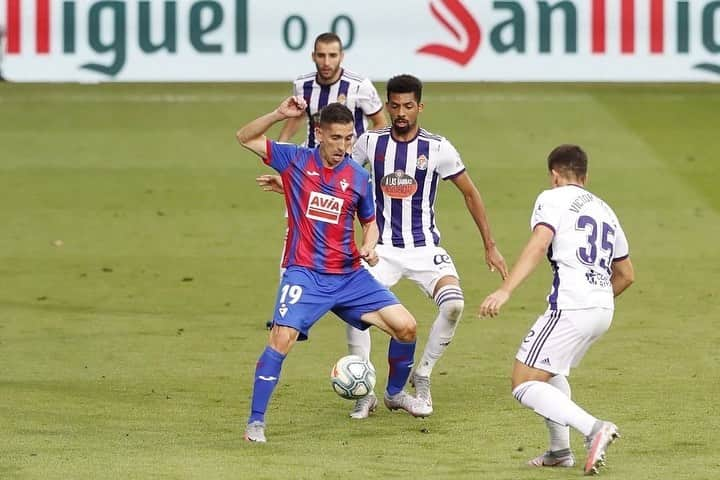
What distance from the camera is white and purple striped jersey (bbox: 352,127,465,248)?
9.85 metres

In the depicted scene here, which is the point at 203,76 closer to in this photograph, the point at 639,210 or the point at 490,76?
the point at 490,76

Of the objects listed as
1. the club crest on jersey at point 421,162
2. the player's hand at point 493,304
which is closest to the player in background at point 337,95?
the club crest on jersey at point 421,162

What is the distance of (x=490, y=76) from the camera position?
1969 cm

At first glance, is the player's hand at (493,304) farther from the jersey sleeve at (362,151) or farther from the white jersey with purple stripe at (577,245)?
the jersey sleeve at (362,151)

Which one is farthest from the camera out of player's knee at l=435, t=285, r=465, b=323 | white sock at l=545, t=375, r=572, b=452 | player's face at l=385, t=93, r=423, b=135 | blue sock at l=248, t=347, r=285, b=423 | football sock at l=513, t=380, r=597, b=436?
player's knee at l=435, t=285, r=465, b=323

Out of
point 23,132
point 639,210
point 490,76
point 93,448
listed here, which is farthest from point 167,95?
point 93,448

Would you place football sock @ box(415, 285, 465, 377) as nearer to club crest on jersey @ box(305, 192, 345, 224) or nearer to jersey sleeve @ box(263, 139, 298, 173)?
club crest on jersey @ box(305, 192, 345, 224)

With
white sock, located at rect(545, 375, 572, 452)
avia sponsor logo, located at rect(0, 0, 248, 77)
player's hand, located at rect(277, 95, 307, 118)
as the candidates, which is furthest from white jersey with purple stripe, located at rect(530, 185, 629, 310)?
avia sponsor logo, located at rect(0, 0, 248, 77)

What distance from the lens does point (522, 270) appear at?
778cm

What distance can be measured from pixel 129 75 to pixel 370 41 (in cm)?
299

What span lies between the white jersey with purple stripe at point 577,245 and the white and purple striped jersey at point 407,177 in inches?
70.5

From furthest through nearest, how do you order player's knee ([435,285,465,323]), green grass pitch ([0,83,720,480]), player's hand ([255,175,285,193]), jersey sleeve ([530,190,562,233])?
player's knee ([435,285,465,323]) < player's hand ([255,175,285,193]) < green grass pitch ([0,83,720,480]) < jersey sleeve ([530,190,562,233])

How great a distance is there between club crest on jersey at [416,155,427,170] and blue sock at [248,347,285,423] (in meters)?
1.69

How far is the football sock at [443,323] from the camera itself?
31.9ft
